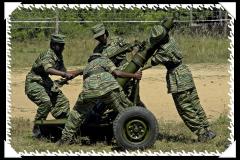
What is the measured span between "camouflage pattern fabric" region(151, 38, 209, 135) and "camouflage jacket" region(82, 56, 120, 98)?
2.64 feet

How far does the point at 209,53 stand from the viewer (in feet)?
67.7

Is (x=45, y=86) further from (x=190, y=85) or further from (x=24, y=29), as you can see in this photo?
(x=24, y=29)

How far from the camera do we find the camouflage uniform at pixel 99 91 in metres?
9.14

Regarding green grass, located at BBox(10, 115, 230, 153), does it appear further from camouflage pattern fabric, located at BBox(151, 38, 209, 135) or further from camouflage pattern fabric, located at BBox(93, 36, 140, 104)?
camouflage pattern fabric, located at BBox(93, 36, 140, 104)

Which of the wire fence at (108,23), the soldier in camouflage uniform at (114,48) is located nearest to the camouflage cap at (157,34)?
the soldier in camouflage uniform at (114,48)

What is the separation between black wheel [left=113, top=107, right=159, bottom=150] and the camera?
902 cm

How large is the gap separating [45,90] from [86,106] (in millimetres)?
1291

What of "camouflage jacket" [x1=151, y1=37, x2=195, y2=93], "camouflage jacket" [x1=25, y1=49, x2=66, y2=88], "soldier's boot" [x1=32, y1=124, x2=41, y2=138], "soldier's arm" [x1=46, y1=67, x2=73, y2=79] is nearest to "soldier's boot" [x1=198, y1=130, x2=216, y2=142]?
"camouflage jacket" [x1=151, y1=37, x2=195, y2=93]

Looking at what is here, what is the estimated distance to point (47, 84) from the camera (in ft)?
34.6

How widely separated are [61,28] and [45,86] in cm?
1187

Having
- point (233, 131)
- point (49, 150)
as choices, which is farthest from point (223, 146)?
point (49, 150)

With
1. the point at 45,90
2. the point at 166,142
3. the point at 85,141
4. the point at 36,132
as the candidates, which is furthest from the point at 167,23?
the point at 36,132

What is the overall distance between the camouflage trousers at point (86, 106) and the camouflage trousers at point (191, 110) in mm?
863

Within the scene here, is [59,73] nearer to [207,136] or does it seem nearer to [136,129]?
[136,129]
